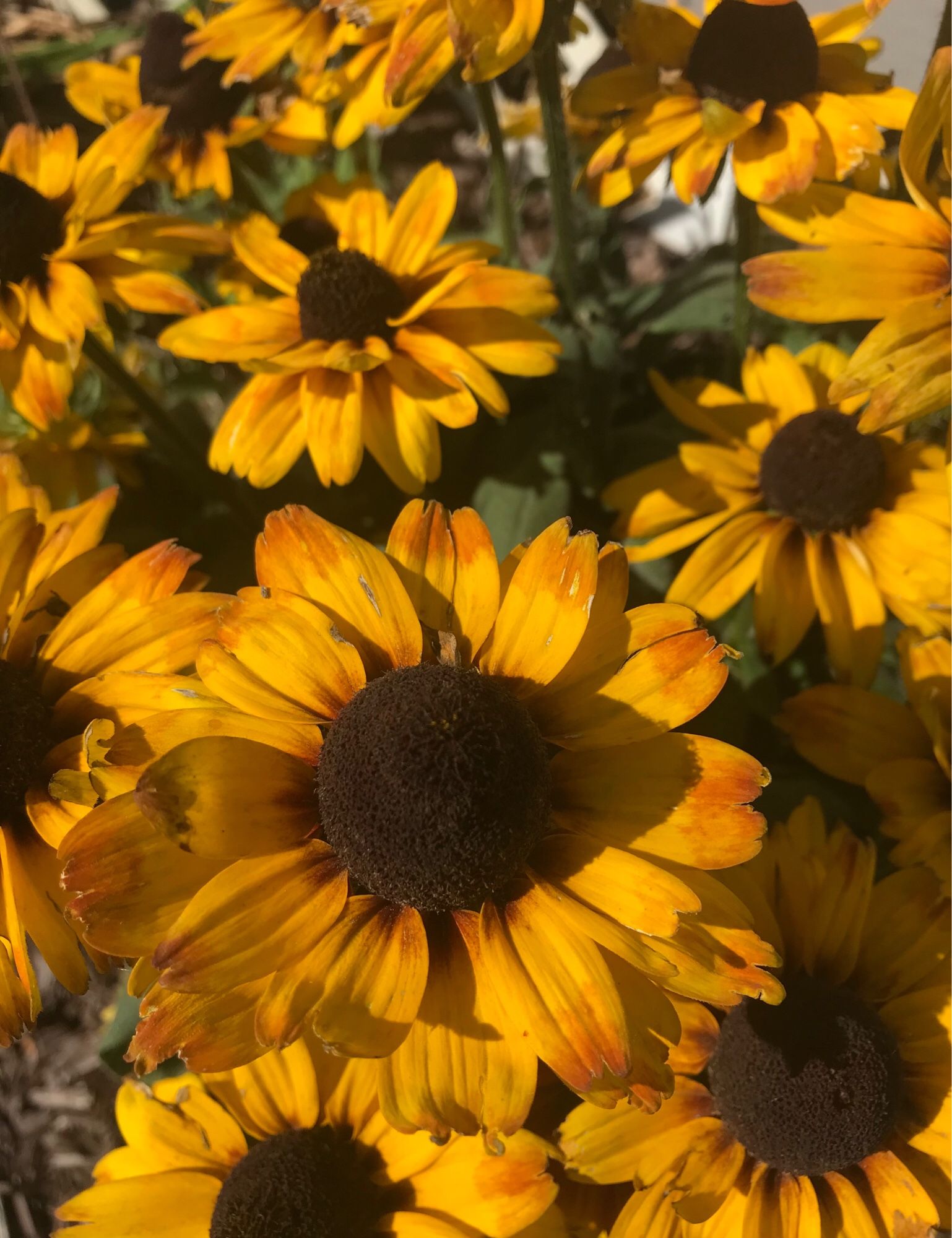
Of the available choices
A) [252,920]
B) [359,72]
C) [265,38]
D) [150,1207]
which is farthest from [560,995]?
[265,38]

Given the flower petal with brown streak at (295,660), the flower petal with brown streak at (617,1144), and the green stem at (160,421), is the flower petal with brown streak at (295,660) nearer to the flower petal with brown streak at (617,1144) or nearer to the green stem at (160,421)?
the flower petal with brown streak at (617,1144)

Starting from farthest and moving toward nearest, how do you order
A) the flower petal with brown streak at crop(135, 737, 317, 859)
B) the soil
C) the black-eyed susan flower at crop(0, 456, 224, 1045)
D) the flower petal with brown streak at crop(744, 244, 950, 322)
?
the soil → the flower petal with brown streak at crop(744, 244, 950, 322) → the black-eyed susan flower at crop(0, 456, 224, 1045) → the flower petal with brown streak at crop(135, 737, 317, 859)

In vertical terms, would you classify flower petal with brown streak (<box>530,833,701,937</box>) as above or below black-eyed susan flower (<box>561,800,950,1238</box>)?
above

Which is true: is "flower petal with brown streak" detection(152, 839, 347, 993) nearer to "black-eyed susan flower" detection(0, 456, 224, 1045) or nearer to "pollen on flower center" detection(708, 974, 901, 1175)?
"black-eyed susan flower" detection(0, 456, 224, 1045)

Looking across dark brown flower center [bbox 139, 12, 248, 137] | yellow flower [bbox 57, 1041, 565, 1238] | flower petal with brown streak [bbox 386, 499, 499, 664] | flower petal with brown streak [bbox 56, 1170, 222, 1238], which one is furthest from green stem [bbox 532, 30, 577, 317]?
flower petal with brown streak [bbox 56, 1170, 222, 1238]

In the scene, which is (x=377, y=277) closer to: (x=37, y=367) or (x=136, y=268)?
(x=136, y=268)

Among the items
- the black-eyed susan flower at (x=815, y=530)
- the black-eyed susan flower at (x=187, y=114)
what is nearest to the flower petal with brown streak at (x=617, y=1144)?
the black-eyed susan flower at (x=815, y=530)
